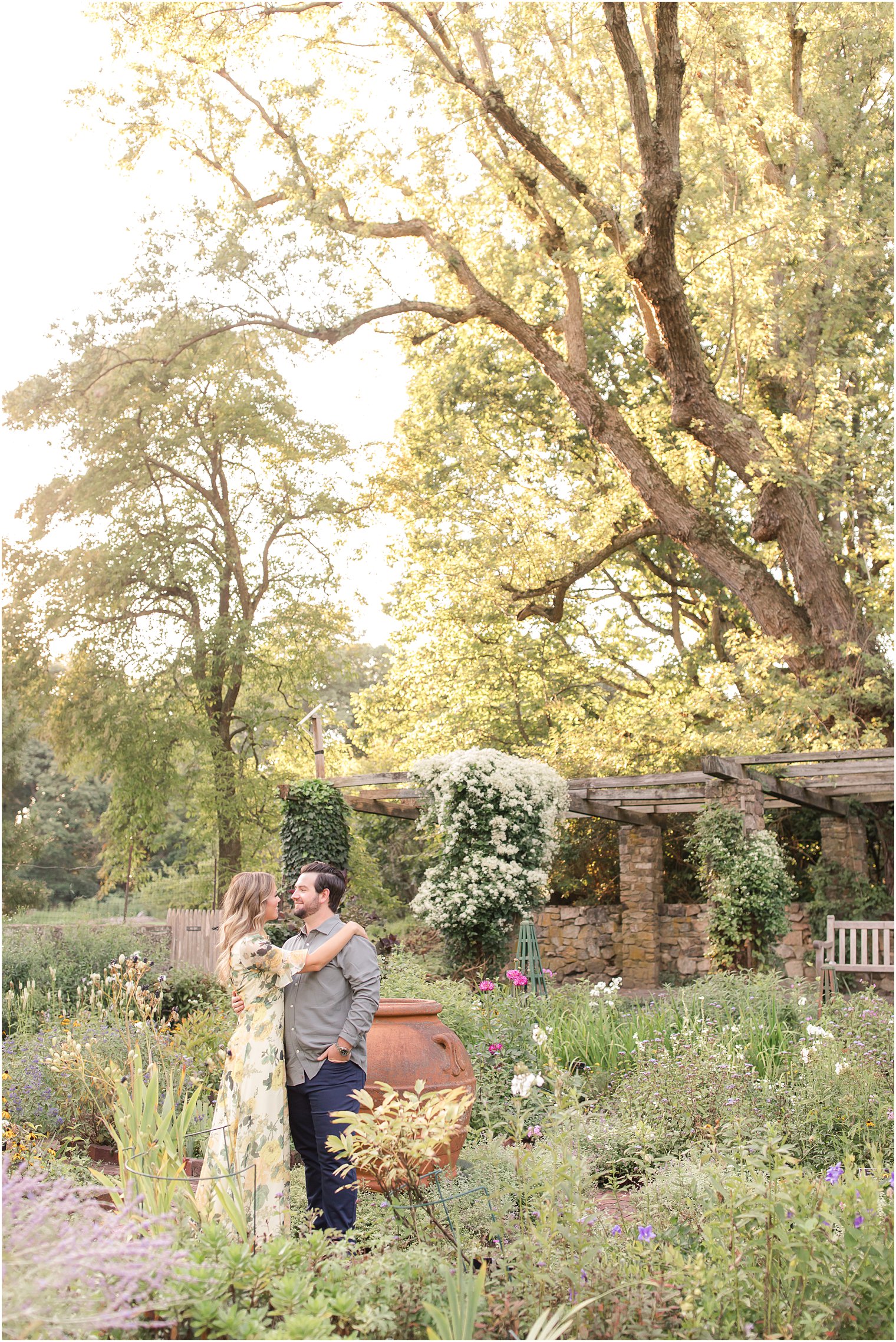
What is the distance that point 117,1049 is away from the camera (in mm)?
5672

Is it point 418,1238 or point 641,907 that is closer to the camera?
point 418,1238

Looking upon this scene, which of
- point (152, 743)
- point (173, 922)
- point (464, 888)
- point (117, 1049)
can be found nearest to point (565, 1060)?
point (117, 1049)

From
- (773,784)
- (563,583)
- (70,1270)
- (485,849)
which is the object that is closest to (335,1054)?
(70,1270)

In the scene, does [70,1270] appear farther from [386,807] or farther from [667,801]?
[386,807]

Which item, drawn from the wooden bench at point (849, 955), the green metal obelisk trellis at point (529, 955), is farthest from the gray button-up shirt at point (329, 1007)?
the wooden bench at point (849, 955)

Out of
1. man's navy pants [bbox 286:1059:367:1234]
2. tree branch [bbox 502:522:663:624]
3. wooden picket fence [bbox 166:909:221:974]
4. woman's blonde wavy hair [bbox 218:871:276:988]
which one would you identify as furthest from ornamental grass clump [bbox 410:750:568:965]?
woman's blonde wavy hair [bbox 218:871:276:988]

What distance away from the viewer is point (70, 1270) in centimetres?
184

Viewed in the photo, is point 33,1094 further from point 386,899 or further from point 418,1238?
point 386,899

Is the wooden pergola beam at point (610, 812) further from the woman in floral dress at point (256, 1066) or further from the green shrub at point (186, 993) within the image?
the woman in floral dress at point (256, 1066)

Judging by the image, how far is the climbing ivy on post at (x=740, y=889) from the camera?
400 inches

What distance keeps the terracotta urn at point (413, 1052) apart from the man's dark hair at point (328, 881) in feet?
2.73

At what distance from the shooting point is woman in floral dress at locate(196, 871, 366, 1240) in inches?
133

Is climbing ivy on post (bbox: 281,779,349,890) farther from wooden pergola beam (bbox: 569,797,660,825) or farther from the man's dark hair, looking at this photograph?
the man's dark hair

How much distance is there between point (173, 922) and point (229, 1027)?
6330mm
